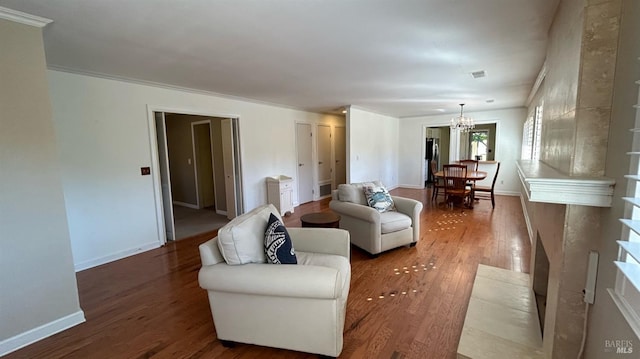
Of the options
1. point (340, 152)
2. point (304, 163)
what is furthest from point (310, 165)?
point (340, 152)

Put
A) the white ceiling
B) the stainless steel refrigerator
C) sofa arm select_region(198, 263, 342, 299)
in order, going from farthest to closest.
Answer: the stainless steel refrigerator
the white ceiling
sofa arm select_region(198, 263, 342, 299)

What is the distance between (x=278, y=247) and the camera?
1917 mm

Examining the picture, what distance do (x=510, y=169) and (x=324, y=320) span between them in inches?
293

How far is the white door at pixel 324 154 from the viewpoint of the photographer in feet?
23.6

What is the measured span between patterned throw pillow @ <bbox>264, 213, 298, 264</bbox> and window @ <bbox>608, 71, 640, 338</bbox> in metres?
1.57

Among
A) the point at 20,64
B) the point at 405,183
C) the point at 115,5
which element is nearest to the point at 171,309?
the point at 20,64

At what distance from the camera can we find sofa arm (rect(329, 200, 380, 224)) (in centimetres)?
329

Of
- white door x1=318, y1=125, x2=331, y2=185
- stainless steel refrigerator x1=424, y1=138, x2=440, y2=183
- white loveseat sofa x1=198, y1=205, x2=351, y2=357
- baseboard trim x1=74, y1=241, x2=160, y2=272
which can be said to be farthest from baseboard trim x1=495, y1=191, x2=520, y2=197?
baseboard trim x1=74, y1=241, x2=160, y2=272

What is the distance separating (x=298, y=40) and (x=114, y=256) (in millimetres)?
3463

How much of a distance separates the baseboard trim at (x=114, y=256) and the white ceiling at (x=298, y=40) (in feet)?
7.26

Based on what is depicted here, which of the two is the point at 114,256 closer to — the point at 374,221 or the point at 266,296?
the point at 266,296

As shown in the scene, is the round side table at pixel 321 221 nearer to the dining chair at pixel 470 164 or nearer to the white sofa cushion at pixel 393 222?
the white sofa cushion at pixel 393 222

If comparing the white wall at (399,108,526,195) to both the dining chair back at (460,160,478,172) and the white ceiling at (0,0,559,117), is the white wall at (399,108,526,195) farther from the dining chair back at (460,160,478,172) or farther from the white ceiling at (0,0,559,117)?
the white ceiling at (0,0,559,117)

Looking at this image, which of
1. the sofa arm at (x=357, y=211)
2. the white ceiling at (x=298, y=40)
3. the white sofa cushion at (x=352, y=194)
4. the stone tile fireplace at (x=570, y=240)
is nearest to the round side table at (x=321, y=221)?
the sofa arm at (x=357, y=211)
